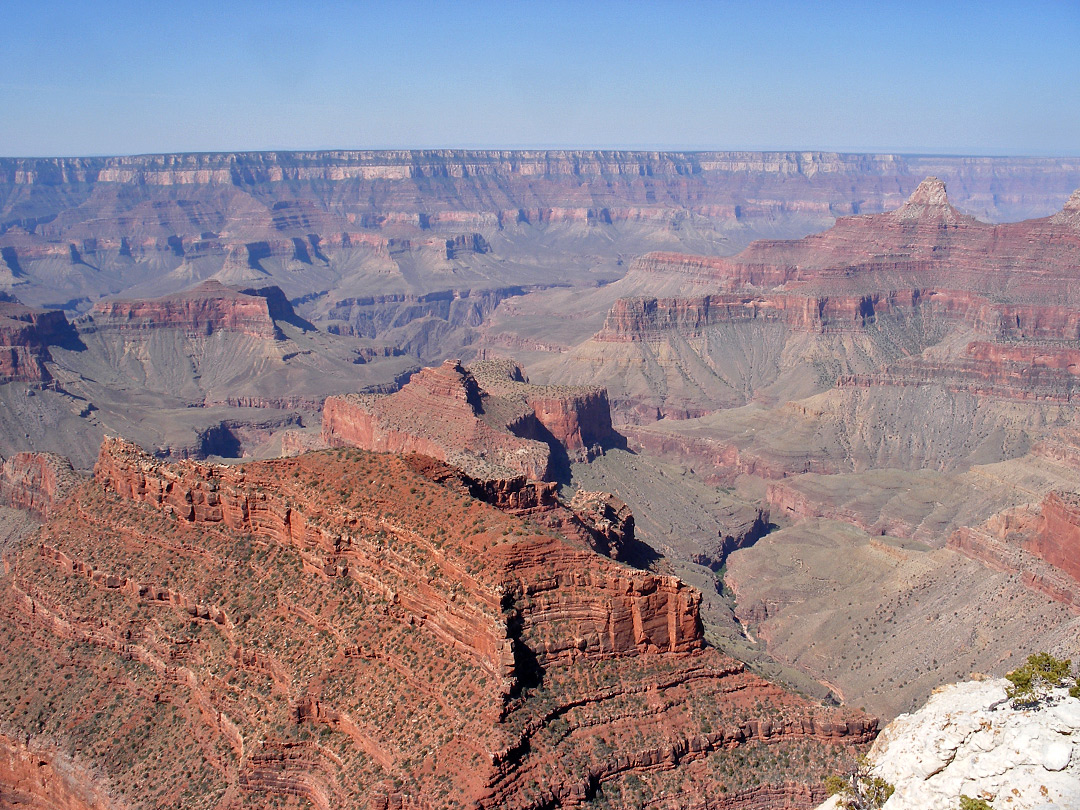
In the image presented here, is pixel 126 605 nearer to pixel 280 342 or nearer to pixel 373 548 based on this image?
pixel 373 548

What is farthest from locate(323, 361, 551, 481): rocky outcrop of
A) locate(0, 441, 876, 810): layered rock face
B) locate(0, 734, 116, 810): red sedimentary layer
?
locate(0, 734, 116, 810): red sedimentary layer

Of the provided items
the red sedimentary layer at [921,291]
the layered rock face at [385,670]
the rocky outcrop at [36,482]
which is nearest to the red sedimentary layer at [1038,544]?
the layered rock face at [385,670]

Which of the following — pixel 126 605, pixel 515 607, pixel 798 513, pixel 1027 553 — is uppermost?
pixel 515 607

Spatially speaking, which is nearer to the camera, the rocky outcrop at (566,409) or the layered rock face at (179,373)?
the rocky outcrop at (566,409)

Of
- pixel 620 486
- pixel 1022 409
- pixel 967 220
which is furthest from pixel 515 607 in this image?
pixel 967 220

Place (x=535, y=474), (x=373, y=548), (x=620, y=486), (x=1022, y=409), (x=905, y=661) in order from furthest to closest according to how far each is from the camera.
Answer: (x=1022, y=409), (x=620, y=486), (x=535, y=474), (x=905, y=661), (x=373, y=548)

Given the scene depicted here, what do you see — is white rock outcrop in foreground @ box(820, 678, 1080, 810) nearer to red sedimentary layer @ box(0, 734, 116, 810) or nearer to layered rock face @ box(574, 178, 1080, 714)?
red sedimentary layer @ box(0, 734, 116, 810)

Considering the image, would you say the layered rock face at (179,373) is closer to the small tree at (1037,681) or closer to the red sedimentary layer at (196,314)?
the red sedimentary layer at (196,314)
